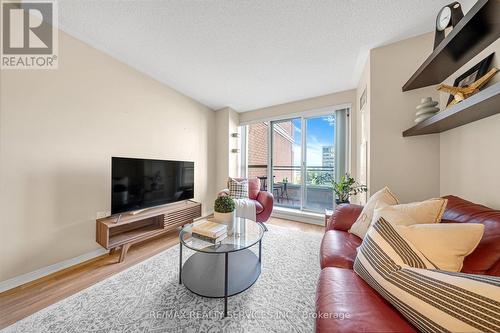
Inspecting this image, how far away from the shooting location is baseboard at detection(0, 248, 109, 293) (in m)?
1.47

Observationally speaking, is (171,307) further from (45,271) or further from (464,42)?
(464,42)

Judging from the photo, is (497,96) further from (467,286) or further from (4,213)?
(4,213)


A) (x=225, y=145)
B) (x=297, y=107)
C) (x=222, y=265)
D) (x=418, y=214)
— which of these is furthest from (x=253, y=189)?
(x=418, y=214)

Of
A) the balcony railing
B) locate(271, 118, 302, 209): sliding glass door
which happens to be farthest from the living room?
locate(271, 118, 302, 209): sliding glass door

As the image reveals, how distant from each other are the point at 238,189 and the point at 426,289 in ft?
8.83

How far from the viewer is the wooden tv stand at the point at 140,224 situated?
1.86m

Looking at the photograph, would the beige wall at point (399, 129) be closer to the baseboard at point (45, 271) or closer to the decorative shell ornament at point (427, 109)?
the decorative shell ornament at point (427, 109)

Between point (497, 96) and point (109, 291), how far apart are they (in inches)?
116

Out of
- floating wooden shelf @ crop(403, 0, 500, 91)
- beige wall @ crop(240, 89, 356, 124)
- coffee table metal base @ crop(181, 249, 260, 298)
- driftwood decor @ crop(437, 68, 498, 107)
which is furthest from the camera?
beige wall @ crop(240, 89, 356, 124)

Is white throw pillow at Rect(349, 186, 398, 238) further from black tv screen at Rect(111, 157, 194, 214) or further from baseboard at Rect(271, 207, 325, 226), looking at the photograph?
black tv screen at Rect(111, 157, 194, 214)

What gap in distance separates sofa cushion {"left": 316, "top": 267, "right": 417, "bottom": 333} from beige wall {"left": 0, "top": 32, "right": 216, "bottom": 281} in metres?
2.53

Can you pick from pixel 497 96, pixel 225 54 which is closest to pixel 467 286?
pixel 497 96

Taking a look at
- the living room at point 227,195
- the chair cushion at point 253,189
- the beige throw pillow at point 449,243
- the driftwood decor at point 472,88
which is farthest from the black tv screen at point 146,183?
the driftwood decor at point 472,88

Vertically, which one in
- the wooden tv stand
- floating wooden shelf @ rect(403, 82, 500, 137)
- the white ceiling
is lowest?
the wooden tv stand
